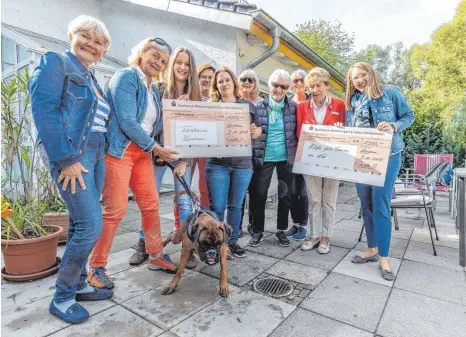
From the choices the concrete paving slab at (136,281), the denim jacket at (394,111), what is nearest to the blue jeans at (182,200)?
the concrete paving slab at (136,281)

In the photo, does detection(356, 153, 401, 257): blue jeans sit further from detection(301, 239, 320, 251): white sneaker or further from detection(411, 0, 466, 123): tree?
detection(411, 0, 466, 123): tree

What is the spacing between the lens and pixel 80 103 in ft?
6.13

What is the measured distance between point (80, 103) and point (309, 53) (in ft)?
22.8

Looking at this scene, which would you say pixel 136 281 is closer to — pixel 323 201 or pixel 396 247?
pixel 323 201

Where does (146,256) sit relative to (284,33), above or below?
below

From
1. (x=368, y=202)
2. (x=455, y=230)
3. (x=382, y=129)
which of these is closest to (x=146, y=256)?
(x=368, y=202)

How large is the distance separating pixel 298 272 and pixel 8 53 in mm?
6439

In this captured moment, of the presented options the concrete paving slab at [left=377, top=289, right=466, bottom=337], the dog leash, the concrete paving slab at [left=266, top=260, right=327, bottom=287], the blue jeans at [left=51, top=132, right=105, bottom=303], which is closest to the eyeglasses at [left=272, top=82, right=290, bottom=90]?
the dog leash

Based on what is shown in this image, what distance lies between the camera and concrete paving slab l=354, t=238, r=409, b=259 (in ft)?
11.4

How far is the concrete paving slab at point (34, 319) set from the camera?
1.93 metres

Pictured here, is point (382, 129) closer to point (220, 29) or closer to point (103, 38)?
point (103, 38)

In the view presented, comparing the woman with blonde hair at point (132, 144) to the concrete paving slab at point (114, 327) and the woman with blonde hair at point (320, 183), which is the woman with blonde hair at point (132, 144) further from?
the woman with blonde hair at point (320, 183)

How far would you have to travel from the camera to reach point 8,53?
18.4 feet

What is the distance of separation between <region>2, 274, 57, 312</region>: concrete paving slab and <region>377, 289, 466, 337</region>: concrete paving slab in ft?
8.49
